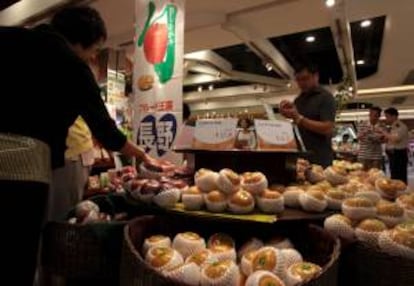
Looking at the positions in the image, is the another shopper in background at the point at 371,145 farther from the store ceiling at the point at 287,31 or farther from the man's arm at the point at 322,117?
the man's arm at the point at 322,117

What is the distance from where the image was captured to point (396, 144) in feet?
22.2

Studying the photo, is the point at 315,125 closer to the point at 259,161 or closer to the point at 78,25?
the point at 259,161

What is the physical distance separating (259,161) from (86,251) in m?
0.70

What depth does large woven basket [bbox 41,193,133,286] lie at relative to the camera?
4.15 ft

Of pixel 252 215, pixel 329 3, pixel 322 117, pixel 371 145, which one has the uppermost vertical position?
pixel 329 3

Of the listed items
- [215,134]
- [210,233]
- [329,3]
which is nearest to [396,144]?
[329,3]

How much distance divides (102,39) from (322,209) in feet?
3.86

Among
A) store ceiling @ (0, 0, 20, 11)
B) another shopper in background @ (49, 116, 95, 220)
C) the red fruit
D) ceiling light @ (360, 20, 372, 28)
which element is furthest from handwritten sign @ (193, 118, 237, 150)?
ceiling light @ (360, 20, 372, 28)

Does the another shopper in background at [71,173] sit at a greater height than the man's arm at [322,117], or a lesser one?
lesser

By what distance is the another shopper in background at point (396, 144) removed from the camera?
264 inches

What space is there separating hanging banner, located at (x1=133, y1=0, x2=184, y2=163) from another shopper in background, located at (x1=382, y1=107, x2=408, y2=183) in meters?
4.61

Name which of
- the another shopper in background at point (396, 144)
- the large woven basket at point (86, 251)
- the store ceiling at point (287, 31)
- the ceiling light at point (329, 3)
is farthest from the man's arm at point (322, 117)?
the another shopper in background at point (396, 144)

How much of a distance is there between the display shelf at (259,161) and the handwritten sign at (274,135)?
3 cm

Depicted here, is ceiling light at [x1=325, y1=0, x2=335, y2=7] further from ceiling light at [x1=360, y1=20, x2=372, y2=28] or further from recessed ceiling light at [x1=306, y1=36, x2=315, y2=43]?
recessed ceiling light at [x1=306, y1=36, x2=315, y2=43]
